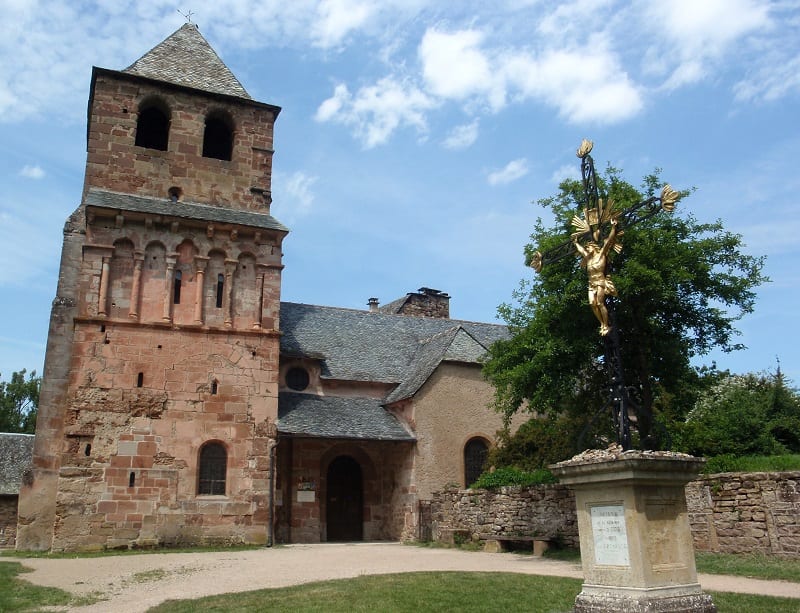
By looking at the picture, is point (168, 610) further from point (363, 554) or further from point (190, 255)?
point (190, 255)

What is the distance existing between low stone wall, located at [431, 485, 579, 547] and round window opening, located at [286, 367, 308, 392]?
276 inches

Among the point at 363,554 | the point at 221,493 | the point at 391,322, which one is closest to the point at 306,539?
the point at 221,493

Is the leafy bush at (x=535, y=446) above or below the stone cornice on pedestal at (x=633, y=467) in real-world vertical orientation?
above

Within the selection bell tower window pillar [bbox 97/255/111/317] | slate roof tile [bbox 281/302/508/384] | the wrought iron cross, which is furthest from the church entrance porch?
the wrought iron cross

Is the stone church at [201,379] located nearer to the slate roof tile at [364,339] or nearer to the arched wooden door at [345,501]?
the arched wooden door at [345,501]

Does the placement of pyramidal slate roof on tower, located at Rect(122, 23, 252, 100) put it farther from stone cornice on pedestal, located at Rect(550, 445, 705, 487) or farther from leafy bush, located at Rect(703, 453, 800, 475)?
stone cornice on pedestal, located at Rect(550, 445, 705, 487)

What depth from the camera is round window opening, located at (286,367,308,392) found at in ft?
84.7

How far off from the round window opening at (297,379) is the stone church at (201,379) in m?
0.12

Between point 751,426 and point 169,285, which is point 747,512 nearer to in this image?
point 751,426

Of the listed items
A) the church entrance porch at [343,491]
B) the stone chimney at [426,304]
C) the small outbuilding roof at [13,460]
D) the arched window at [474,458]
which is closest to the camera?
the church entrance porch at [343,491]

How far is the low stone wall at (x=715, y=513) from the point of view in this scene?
13609 mm

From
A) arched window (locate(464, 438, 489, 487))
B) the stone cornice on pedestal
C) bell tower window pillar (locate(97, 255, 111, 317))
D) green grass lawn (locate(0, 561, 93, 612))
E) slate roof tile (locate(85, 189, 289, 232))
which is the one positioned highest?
slate roof tile (locate(85, 189, 289, 232))

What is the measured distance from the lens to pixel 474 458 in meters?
25.3

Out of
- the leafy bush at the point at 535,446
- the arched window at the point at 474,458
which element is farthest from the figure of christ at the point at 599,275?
the arched window at the point at 474,458
